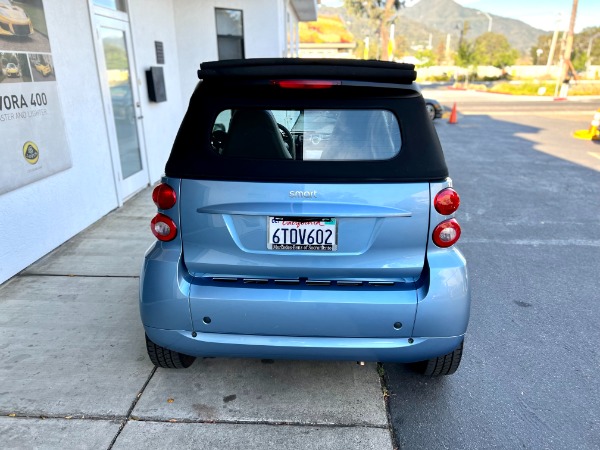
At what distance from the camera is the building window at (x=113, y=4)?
5.81m

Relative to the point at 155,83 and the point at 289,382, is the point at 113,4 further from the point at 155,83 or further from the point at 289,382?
the point at 289,382

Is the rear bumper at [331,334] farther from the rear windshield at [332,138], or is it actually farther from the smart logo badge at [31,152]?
the smart logo badge at [31,152]

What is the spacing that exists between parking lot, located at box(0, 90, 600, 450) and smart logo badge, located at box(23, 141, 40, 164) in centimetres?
98

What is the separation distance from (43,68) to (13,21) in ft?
1.66

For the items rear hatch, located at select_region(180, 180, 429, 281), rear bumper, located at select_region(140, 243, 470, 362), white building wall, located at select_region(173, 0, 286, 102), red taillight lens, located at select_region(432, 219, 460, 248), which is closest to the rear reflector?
rear hatch, located at select_region(180, 180, 429, 281)

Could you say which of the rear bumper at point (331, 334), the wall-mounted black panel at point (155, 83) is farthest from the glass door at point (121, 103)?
the rear bumper at point (331, 334)

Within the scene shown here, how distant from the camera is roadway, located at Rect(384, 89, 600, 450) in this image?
97.8 inches

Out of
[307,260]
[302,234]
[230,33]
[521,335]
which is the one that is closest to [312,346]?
[307,260]

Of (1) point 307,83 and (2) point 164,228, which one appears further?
(2) point 164,228

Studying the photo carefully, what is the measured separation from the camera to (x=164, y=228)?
2383 mm

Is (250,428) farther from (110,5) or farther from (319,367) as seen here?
(110,5)

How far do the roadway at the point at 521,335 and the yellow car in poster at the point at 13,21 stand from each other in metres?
4.32

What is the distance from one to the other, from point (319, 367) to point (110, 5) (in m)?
5.69

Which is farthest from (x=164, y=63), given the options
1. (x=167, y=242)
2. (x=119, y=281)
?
(x=167, y=242)
